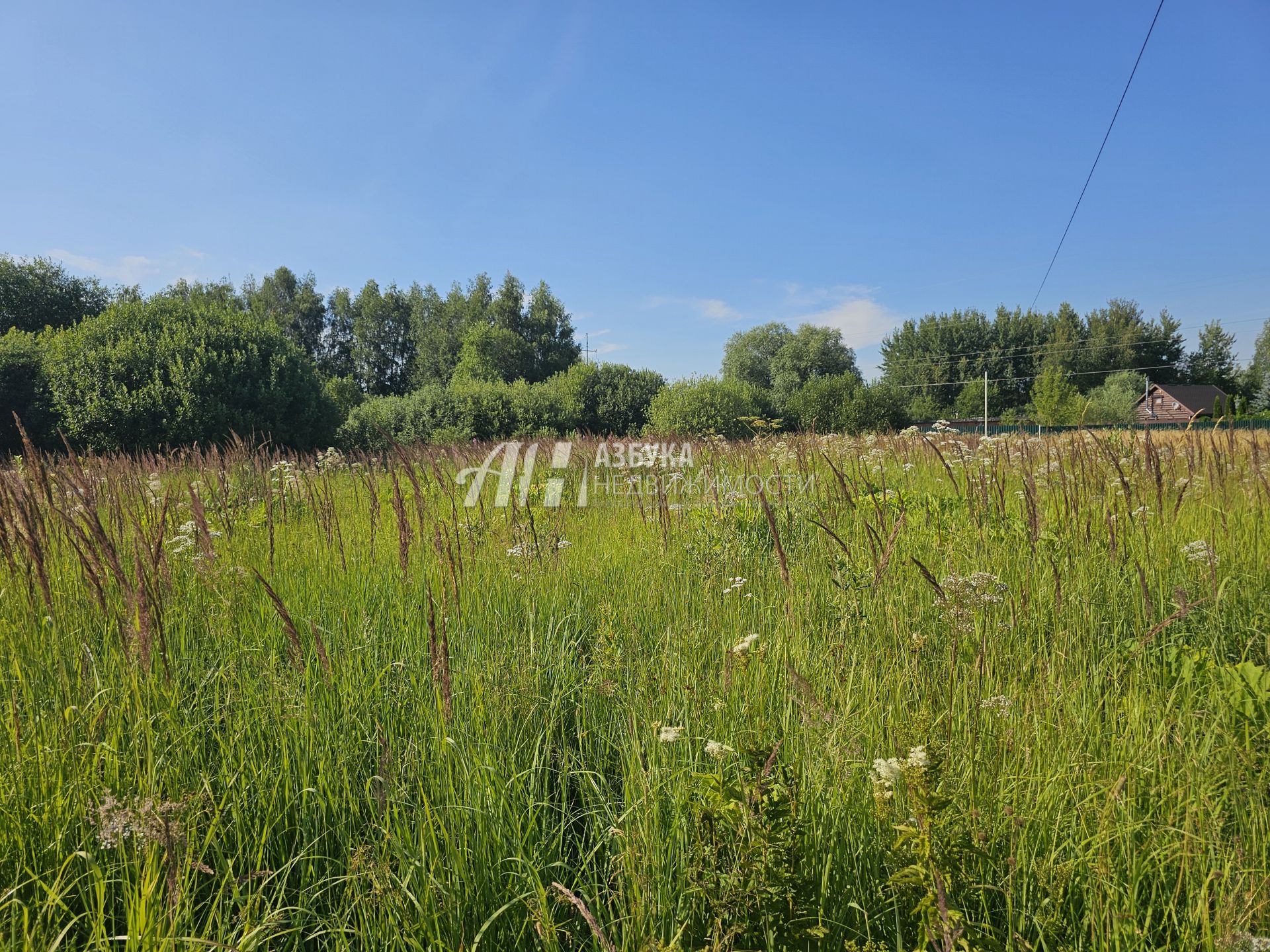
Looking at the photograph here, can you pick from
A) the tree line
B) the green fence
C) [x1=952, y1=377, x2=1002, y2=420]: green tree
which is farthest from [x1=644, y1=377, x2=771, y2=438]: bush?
[x1=952, y1=377, x2=1002, y2=420]: green tree

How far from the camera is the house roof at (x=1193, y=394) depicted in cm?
5572

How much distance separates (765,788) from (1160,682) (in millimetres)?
1778

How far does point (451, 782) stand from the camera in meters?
1.44

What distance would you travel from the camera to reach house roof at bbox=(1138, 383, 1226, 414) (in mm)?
55719

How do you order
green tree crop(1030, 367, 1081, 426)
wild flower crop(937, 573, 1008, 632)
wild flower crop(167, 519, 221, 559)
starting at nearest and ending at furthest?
wild flower crop(937, 573, 1008, 632) → wild flower crop(167, 519, 221, 559) → green tree crop(1030, 367, 1081, 426)

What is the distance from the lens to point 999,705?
175cm

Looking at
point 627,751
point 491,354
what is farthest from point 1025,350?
point 627,751

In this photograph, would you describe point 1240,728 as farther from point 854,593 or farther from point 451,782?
point 451,782

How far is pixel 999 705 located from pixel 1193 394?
247 ft

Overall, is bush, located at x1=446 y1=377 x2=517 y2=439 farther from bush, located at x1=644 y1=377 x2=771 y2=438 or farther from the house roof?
the house roof

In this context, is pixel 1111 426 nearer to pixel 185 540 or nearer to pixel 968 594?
pixel 968 594

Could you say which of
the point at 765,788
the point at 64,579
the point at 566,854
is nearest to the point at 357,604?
the point at 64,579

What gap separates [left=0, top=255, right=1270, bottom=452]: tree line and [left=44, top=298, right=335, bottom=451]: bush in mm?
41

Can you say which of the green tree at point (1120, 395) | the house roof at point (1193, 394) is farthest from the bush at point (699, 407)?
the house roof at point (1193, 394)
